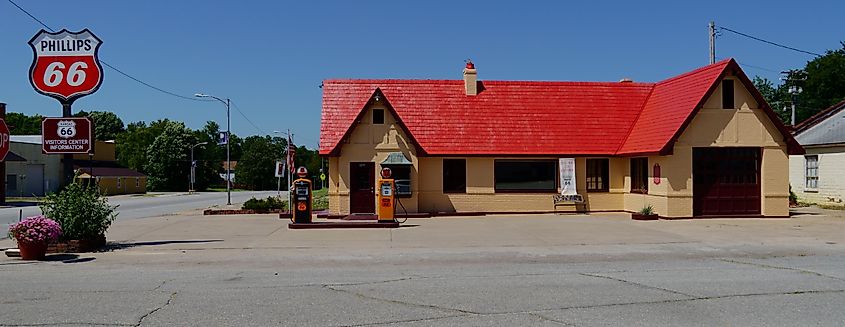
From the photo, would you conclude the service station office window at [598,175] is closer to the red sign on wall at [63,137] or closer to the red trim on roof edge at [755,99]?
the red trim on roof edge at [755,99]

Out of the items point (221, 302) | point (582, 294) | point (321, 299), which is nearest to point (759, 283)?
point (582, 294)

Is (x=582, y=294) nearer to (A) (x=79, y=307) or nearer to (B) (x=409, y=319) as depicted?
(B) (x=409, y=319)

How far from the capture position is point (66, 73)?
17.7m

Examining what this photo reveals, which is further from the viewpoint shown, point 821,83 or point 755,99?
point 821,83

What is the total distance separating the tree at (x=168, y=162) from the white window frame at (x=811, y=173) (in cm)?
8039

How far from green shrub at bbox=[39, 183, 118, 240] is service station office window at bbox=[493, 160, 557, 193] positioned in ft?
49.1

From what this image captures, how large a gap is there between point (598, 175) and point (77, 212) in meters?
19.0

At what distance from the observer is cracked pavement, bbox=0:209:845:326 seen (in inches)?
335

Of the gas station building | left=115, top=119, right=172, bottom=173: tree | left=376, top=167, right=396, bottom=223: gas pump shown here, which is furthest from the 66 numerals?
left=115, top=119, right=172, bottom=173: tree

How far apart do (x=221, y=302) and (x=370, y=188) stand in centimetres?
1749

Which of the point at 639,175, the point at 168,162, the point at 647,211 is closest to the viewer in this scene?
the point at 647,211

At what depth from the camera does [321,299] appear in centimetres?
962

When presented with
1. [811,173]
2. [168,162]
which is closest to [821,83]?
[811,173]

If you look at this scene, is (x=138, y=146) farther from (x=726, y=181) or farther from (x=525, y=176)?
(x=726, y=181)
